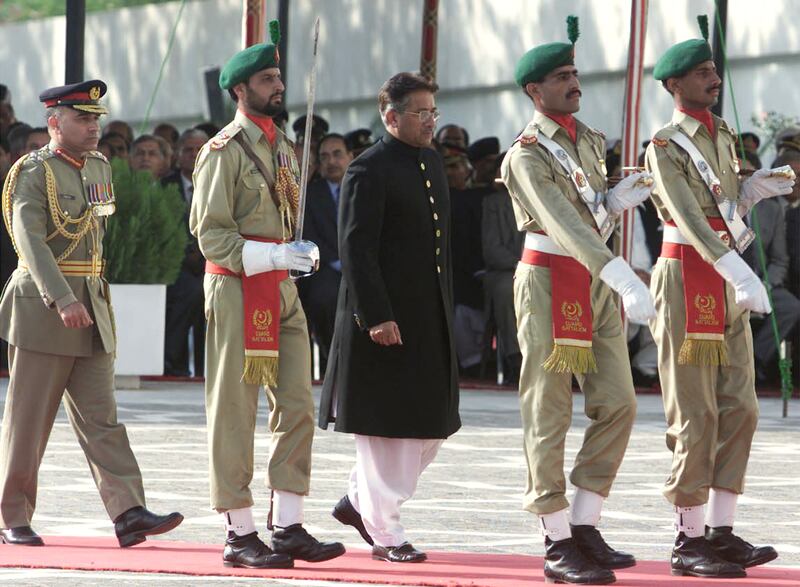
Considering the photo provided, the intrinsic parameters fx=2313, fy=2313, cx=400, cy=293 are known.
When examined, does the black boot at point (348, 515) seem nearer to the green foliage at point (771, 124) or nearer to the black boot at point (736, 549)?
the black boot at point (736, 549)

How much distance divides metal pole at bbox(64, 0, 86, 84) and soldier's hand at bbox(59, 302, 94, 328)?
7.36m

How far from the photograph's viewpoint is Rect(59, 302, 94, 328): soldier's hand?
9273mm

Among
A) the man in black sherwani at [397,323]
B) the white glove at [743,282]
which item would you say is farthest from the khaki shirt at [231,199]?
the white glove at [743,282]

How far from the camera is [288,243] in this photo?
8703 mm

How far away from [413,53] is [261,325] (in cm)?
1421

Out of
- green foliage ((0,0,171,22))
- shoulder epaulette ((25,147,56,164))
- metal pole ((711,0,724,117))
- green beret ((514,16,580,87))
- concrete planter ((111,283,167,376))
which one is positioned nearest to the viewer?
green beret ((514,16,580,87))

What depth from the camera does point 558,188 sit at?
8484 mm

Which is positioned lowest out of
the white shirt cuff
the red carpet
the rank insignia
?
the red carpet

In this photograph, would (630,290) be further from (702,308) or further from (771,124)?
(771,124)

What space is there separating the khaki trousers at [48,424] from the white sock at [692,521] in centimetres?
225

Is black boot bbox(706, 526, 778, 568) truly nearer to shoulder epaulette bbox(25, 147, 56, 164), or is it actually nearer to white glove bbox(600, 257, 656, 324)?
white glove bbox(600, 257, 656, 324)

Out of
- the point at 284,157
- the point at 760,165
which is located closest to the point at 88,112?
the point at 284,157

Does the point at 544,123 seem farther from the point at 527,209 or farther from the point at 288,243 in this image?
the point at 288,243

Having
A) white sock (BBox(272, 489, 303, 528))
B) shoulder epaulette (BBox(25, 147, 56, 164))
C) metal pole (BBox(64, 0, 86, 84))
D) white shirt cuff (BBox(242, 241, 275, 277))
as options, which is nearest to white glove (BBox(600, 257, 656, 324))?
white shirt cuff (BBox(242, 241, 275, 277))
